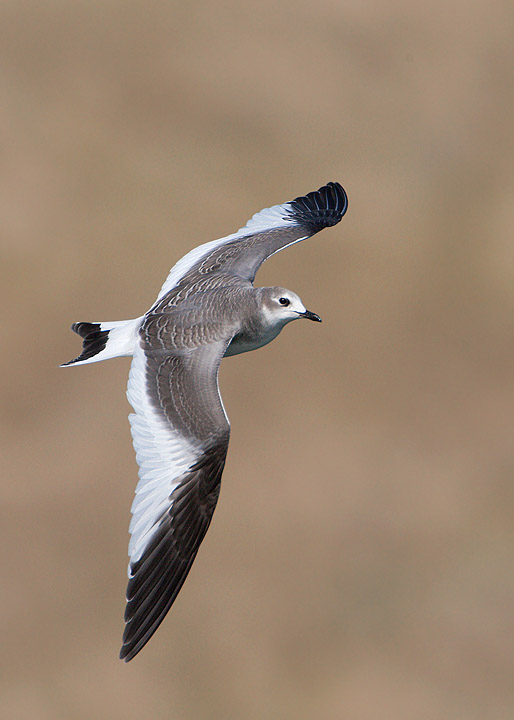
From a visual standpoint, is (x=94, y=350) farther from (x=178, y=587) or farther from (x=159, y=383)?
(x=178, y=587)

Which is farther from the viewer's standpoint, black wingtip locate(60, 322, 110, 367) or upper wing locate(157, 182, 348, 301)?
upper wing locate(157, 182, 348, 301)

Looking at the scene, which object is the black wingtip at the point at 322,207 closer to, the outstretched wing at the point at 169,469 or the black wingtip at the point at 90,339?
the black wingtip at the point at 90,339

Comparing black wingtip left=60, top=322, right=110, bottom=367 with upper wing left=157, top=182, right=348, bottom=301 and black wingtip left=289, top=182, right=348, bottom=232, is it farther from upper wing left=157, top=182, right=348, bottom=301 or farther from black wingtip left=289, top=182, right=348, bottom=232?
black wingtip left=289, top=182, right=348, bottom=232

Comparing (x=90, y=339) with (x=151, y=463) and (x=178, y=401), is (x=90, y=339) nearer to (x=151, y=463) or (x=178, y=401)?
(x=178, y=401)

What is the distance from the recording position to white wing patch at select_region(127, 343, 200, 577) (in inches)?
231

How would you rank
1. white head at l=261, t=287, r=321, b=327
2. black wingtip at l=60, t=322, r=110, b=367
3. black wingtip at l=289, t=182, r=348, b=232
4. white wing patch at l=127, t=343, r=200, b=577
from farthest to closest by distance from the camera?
black wingtip at l=289, t=182, r=348, b=232 → black wingtip at l=60, t=322, r=110, b=367 → white head at l=261, t=287, r=321, b=327 → white wing patch at l=127, t=343, r=200, b=577

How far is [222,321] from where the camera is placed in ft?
21.8

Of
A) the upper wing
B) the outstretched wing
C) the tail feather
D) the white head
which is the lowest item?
the outstretched wing

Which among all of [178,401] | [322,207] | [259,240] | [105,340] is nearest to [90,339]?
[105,340]

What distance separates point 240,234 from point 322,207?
103 centimetres

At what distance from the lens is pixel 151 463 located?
239 inches

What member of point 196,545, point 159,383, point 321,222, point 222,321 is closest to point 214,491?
point 196,545

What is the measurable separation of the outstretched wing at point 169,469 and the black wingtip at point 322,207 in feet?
8.57

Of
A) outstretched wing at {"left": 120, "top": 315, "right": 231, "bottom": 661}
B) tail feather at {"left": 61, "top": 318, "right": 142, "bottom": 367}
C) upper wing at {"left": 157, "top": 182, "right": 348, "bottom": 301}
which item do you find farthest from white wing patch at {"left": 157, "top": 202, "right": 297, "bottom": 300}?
outstretched wing at {"left": 120, "top": 315, "right": 231, "bottom": 661}
